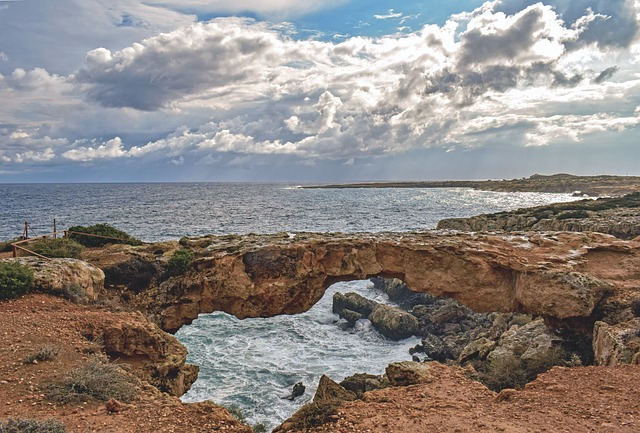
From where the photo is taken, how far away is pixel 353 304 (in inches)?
1258

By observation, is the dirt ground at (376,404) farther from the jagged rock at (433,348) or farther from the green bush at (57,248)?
the jagged rock at (433,348)

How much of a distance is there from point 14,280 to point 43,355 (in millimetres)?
4465

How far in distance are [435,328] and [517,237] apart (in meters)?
10.6

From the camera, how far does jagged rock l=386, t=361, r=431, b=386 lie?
39.2 feet

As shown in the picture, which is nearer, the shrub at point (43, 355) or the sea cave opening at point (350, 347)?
the shrub at point (43, 355)

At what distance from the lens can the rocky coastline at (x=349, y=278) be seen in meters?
8.56

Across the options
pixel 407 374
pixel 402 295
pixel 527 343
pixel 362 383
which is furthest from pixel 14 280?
pixel 402 295

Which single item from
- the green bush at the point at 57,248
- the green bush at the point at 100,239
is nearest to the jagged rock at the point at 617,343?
the green bush at the point at 57,248

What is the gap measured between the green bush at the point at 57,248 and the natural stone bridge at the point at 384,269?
4271 millimetres

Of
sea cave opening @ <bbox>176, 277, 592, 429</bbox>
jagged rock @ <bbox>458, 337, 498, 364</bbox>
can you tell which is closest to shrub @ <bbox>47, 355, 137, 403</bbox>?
sea cave opening @ <bbox>176, 277, 592, 429</bbox>

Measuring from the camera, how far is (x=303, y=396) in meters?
20.2

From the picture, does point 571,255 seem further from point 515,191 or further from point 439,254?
point 515,191

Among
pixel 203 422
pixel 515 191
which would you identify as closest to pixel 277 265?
pixel 203 422

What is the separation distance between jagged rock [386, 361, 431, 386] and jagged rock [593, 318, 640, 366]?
5335 mm
